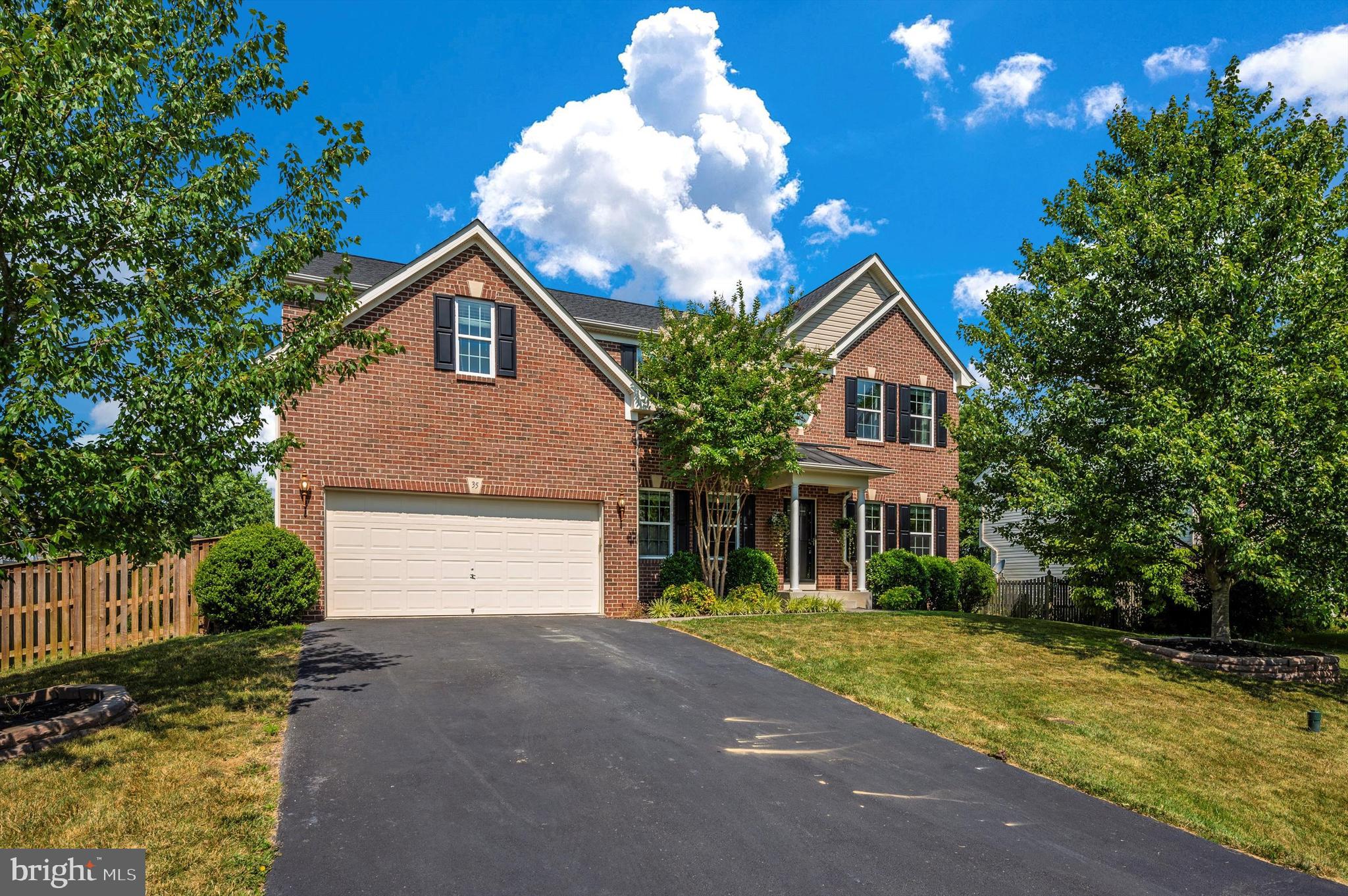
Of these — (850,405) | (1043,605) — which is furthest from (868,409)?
(1043,605)

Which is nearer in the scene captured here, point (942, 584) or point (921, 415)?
point (942, 584)

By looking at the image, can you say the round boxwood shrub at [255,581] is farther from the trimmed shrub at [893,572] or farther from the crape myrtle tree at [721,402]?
the trimmed shrub at [893,572]

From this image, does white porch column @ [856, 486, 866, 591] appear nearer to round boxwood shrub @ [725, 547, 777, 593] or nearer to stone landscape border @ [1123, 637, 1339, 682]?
round boxwood shrub @ [725, 547, 777, 593]

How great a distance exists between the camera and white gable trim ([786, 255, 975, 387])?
24.0m

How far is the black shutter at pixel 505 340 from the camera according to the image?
17.3 metres

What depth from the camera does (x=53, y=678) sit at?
10203mm

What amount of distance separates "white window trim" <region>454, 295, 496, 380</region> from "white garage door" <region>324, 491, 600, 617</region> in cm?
251

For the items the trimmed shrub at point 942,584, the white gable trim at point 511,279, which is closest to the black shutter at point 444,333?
the white gable trim at point 511,279

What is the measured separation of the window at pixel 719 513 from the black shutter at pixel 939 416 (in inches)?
316

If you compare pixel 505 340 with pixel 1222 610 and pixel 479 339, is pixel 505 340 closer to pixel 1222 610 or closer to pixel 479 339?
pixel 479 339

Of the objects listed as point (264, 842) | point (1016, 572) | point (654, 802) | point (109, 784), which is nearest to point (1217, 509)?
point (654, 802)

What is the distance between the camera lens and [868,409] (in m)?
23.9

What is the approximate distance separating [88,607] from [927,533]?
19787mm

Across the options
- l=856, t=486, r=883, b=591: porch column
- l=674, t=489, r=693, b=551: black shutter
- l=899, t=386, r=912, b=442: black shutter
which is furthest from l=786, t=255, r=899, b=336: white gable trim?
l=674, t=489, r=693, b=551: black shutter
